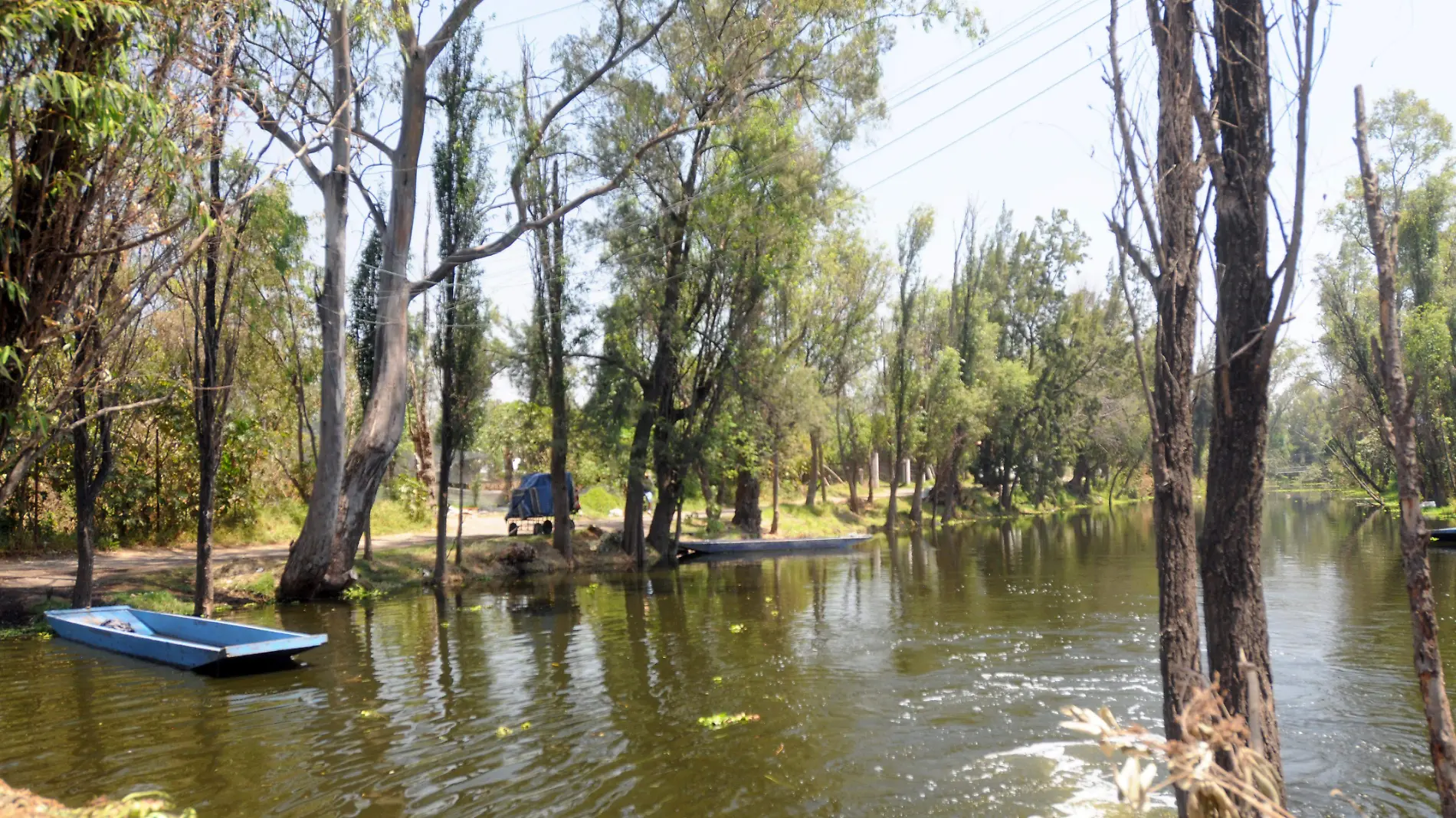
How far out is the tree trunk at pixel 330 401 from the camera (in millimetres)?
17609

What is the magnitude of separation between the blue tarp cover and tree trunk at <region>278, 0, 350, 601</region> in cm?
1125

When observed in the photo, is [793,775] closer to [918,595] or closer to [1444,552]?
[918,595]

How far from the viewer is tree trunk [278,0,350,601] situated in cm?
1761

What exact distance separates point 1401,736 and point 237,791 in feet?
34.6

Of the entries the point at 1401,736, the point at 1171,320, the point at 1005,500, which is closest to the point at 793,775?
the point at 1171,320

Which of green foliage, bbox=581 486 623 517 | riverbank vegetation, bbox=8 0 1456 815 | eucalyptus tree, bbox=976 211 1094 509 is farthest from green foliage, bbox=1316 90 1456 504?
green foliage, bbox=581 486 623 517

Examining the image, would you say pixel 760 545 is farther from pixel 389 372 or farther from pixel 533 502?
pixel 389 372

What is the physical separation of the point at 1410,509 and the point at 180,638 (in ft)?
48.0

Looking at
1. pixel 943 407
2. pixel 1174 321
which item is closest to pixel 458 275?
pixel 1174 321

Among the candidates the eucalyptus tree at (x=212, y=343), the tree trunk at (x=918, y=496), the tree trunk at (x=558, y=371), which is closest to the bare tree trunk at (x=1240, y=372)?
the eucalyptus tree at (x=212, y=343)

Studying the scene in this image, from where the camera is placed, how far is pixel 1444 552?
2395 centimetres

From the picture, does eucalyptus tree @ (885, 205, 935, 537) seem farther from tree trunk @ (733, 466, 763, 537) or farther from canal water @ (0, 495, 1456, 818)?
canal water @ (0, 495, 1456, 818)

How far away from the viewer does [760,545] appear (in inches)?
1193

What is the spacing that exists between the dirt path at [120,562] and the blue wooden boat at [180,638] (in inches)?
105
